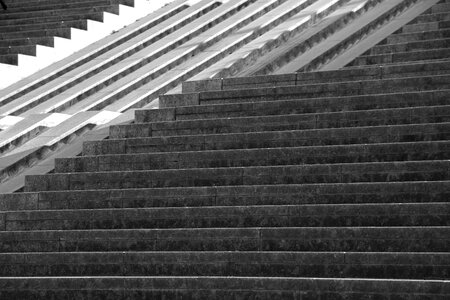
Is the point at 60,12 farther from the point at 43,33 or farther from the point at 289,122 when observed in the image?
the point at 289,122

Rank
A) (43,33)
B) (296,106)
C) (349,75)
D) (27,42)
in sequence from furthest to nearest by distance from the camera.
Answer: (43,33)
(27,42)
(349,75)
(296,106)

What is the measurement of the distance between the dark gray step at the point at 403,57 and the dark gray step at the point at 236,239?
14.5ft

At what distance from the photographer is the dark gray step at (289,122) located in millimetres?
11633

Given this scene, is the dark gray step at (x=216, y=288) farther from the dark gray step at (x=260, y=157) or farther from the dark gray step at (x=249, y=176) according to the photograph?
the dark gray step at (x=260, y=157)

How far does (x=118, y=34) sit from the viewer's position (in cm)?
1998

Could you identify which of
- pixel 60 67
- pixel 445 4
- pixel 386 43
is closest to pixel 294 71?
pixel 386 43

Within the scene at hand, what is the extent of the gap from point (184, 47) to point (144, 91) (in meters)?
2.12

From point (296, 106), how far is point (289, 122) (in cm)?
42

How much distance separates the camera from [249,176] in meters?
11.4

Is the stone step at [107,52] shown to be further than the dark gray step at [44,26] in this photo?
No

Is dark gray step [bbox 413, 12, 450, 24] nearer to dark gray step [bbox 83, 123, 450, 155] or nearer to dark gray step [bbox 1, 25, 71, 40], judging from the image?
dark gray step [bbox 83, 123, 450, 155]

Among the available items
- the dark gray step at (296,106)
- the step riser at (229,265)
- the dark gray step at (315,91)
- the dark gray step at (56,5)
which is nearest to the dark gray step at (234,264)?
the step riser at (229,265)

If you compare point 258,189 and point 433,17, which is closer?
point 258,189

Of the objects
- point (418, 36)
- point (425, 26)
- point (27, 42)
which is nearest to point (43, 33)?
point (27, 42)
